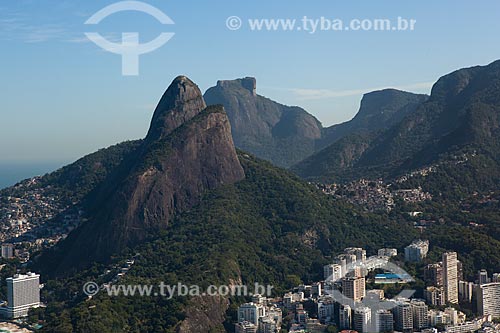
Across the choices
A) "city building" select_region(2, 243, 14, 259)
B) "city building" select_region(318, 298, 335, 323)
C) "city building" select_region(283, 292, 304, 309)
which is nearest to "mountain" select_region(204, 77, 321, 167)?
"city building" select_region(2, 243, 14, 259)

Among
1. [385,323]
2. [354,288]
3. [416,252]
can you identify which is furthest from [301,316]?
[416,252]

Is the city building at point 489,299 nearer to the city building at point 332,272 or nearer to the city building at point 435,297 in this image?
the city building at point 435,297

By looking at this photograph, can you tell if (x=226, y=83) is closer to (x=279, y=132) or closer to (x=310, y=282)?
(x=279, y=132)

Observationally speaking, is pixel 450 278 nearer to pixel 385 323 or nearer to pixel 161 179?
pixel 385 323

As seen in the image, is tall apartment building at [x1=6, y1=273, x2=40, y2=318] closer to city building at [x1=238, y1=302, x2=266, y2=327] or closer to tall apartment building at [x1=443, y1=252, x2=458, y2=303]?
city building at [x1=238, y1=302, x2=266, y2=327]

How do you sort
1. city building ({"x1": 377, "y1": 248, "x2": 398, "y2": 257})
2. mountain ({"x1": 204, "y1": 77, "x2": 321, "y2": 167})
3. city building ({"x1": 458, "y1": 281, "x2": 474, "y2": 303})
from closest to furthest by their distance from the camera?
city building ({"x1": 458, "y1": 281, "x2": 474, "y2": 303}), city building ({"x1": 377, "y1": 248, "x2": 398, "y2": 257}), mountain ({"x1": 204, "y1": 77, "x2": 321, "y2": 167})

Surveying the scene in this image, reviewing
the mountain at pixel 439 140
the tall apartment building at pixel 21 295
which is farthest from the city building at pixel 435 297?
the mountain at pixel 439 140
